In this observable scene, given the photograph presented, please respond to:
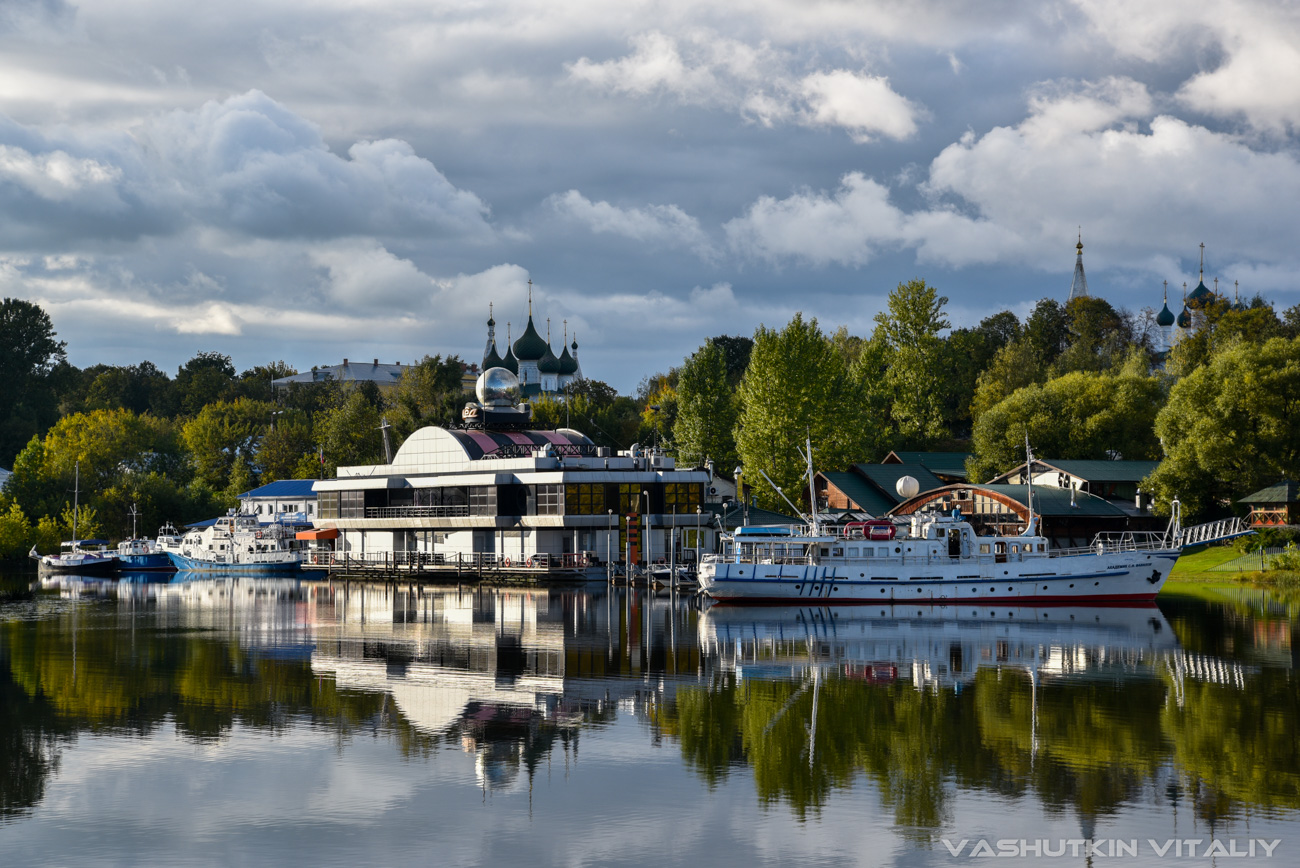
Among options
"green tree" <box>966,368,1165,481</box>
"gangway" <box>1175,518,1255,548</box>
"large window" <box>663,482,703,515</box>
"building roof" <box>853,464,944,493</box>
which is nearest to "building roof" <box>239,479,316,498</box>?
"large window" <box>663,482,703,515</box>

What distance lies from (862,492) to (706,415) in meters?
17.3

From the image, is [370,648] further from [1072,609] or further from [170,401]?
[170,401]

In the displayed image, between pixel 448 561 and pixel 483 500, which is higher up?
pixel 483 500

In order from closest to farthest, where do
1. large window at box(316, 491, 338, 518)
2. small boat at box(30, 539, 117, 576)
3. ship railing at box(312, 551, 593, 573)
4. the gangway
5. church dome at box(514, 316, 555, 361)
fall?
the gangway
ship railing at box(312, 551, 593, 573)
large window at box(316, 491, 338, 518)
small boat at box(30, 539, 117, 576)
church dome at box(514, 316, 555, 361)

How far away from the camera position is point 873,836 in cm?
2195

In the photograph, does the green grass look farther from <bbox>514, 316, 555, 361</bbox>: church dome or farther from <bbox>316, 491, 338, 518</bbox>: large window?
<bbox>514, 316, 555, 361</bbox>: church dome

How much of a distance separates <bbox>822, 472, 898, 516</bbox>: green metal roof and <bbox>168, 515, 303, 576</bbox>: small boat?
43.0 m

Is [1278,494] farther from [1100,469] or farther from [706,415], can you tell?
[706,415]

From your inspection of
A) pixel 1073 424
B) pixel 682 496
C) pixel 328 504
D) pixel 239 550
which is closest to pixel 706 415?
pixel 682 496

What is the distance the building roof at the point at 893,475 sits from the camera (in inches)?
4013

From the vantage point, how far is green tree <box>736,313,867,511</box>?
98.9 m

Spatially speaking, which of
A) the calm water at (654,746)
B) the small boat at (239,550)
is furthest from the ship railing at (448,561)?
the calm water at (654,746)

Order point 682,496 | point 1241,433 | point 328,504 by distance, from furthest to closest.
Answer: point 328,504
point 682,496
point 1241,433

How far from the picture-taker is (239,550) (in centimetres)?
10838
